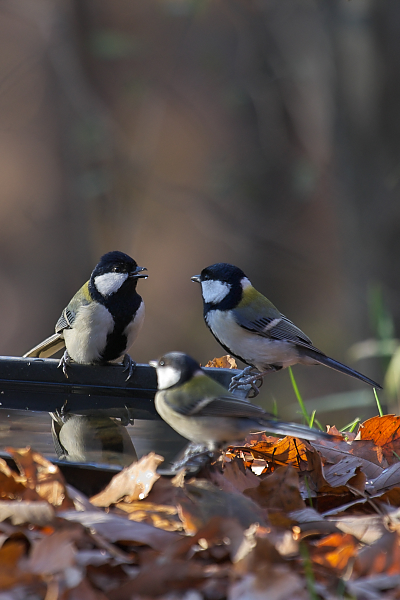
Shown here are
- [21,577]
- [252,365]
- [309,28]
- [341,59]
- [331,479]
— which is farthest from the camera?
[309,28]

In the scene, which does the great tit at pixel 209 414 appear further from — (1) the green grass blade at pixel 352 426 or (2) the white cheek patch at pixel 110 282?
(2) the white cheek patch at pixel 110 282

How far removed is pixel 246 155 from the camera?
8.57 m

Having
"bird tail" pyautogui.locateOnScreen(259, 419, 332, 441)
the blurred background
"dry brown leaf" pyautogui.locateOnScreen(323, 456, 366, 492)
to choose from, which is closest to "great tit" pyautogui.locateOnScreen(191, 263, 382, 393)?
"dry brown leaf" pyautogui.locateOnScreen(323, 456, 366, 492)

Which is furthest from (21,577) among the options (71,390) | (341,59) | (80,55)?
(80,55)

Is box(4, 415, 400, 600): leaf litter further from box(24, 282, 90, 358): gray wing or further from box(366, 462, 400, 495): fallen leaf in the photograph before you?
box(24, 282, 90, 358): gray wing

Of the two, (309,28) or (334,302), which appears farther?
(334,302)

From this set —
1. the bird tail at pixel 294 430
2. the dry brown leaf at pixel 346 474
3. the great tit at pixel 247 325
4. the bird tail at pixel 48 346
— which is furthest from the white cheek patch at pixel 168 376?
the bird tail at pixel 48 346

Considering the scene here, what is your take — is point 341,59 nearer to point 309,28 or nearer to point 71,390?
point 309,28

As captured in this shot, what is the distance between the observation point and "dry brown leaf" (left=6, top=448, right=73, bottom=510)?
1598mm

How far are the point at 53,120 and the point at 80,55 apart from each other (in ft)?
3.21

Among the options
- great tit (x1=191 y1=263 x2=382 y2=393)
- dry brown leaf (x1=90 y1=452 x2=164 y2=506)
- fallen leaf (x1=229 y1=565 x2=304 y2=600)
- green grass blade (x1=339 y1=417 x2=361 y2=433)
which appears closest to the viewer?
fallen leaf (x1=229 y1=565 x2=304 y2=600)

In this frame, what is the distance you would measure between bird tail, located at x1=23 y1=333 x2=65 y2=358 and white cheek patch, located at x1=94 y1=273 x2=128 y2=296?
0.53 m

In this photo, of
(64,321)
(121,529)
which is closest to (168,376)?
(121,529)

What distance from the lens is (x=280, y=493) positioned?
175cm
